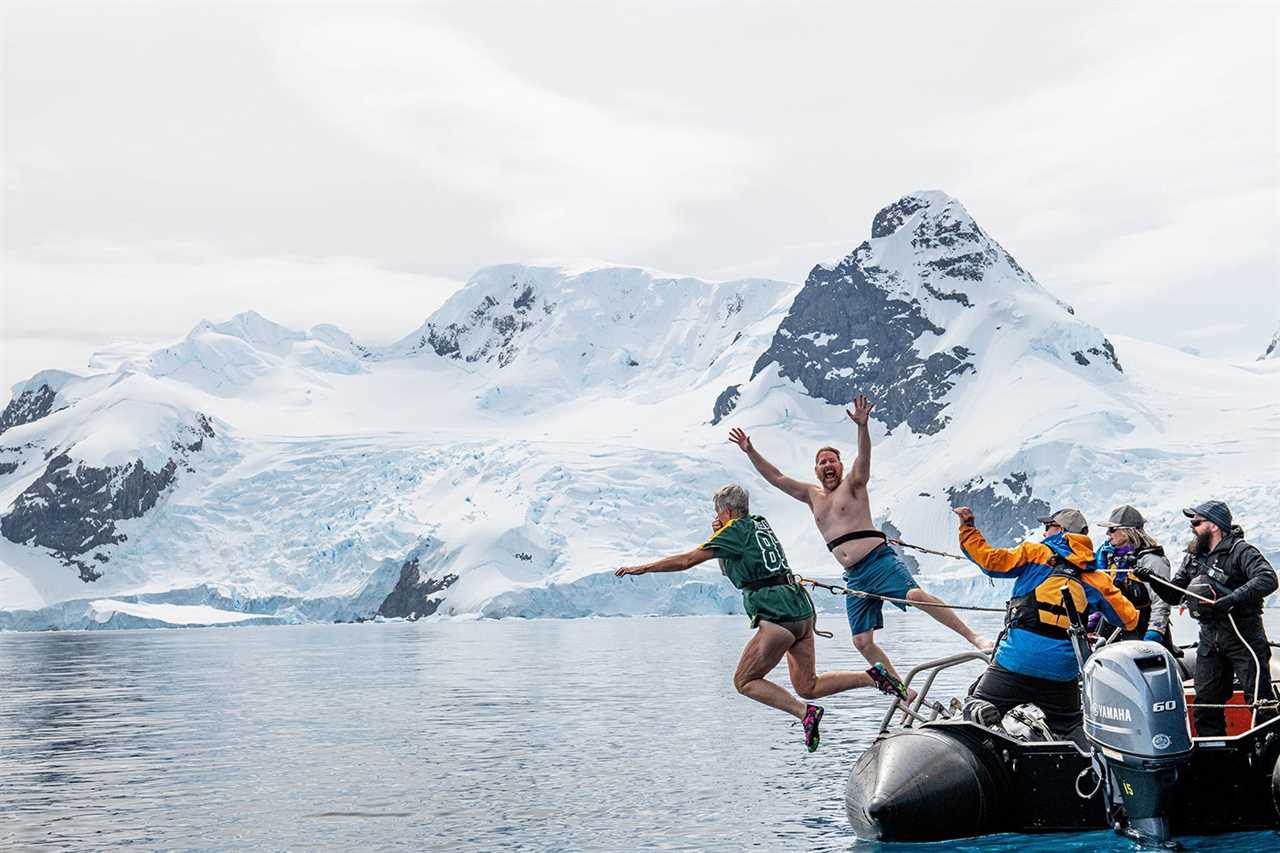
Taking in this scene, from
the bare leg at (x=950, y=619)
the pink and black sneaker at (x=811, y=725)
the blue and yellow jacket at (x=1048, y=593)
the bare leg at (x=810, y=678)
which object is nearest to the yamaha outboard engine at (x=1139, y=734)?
the blue and yellow jacket at (x=1048, y=593)

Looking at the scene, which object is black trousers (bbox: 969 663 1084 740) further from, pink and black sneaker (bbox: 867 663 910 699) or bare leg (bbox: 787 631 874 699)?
bare leg (bbox: 787 631 874 699)

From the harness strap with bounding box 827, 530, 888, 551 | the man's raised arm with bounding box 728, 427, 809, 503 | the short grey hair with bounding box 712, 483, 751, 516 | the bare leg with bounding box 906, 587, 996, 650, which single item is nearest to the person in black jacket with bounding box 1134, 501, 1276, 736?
the bare leg with bounding box 906, 587, 996, 650

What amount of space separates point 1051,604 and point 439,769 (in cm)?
830

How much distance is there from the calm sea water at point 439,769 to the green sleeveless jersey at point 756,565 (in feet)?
5.99

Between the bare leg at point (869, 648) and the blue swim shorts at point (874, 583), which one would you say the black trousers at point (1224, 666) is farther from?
the blue swim shorts at point (874, 583)

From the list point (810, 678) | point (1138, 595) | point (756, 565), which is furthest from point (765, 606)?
point (1138, 595)

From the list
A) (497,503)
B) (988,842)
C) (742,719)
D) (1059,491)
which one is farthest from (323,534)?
(988,842)

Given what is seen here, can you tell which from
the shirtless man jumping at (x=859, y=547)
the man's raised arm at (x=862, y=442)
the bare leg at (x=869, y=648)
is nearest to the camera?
the man's raised arm at (x=862, y=442)

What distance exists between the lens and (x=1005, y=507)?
193m

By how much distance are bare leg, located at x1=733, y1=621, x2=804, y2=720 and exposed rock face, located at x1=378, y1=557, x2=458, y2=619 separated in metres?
144

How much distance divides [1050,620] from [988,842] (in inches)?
70.2

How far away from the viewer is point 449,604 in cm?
16362

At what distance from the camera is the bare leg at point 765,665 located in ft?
40.0

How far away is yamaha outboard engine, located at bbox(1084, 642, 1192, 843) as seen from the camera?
10.0m
